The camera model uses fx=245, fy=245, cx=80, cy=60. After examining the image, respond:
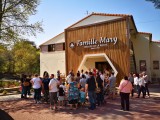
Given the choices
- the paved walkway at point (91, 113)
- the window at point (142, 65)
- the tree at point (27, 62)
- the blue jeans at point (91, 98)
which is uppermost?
the tree at point (27, 62)

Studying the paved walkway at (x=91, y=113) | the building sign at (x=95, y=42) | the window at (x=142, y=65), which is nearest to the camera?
the paved walkway at (x=91, y=113)

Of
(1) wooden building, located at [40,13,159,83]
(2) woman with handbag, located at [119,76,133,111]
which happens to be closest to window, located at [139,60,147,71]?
(1) wooden building, located at [40,13,159,83]

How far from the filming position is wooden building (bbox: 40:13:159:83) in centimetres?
2191

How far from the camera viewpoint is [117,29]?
22406mm

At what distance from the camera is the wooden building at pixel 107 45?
21.9 metres

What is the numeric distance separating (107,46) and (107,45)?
0.09m

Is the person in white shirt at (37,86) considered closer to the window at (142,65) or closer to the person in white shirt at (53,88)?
the person in white shirt at (53,88)

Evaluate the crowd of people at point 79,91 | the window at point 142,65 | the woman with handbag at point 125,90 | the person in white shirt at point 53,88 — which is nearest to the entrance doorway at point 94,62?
the window at point 142,65

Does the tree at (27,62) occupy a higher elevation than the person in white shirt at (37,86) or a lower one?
higher

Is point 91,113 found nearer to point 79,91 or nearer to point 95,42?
point 79,91

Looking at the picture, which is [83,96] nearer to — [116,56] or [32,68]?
[116,56]

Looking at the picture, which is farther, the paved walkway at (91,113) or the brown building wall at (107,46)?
the brown building wall at (107,46)

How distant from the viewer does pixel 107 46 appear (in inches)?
907

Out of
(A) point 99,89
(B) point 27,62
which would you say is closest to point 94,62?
(A) point 99,89
